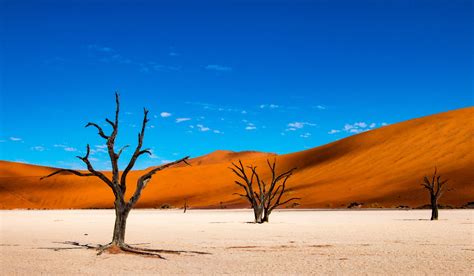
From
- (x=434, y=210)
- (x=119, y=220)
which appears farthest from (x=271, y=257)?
(x=434, y=210)

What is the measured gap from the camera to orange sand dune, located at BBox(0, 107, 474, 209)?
2279 inches

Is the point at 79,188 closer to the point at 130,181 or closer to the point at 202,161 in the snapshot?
the point at 130,181

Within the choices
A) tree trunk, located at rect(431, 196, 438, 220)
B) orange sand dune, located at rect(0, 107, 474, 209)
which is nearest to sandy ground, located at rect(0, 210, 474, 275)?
tree trunk, located at rect(431, 196, 438, 220)

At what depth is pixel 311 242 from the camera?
16.8 m

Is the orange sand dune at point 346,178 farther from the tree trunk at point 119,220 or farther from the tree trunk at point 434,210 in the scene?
the tree trunk at point 119,220

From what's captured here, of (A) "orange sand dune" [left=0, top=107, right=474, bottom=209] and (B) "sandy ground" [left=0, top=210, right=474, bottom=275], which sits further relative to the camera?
(A) "orange sand dune" [left=0, top=107, right=474, bottom=209]

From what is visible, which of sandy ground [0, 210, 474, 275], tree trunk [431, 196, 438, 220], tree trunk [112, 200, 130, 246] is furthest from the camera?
tree trunk [431, 196, 438, 220]

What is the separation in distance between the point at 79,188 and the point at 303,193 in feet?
160

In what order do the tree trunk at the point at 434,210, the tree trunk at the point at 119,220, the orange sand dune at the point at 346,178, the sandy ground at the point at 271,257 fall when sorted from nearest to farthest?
the sandy ground at the point at 271,257
the tree trunk at the point at 119,220
the tree trunk at the point at 434,210
the orange sand dune at the point at 346,178

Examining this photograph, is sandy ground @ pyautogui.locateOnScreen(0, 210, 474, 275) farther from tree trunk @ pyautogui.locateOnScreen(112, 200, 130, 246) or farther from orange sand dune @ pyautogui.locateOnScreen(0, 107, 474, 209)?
orange sand dune @ pyautogui.locateOnScreen(0, 107, 474, 209)

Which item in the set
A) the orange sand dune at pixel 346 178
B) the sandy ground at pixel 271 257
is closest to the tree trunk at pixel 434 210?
the sandy ground at pixel 271 257

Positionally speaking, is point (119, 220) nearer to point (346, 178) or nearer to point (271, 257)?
point (271, 257)

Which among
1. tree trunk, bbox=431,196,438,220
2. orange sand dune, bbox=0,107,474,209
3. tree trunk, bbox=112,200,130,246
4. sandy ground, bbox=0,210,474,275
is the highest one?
orange sand dune, bbox=0,107,474,209

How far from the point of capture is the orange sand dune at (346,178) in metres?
57.9
